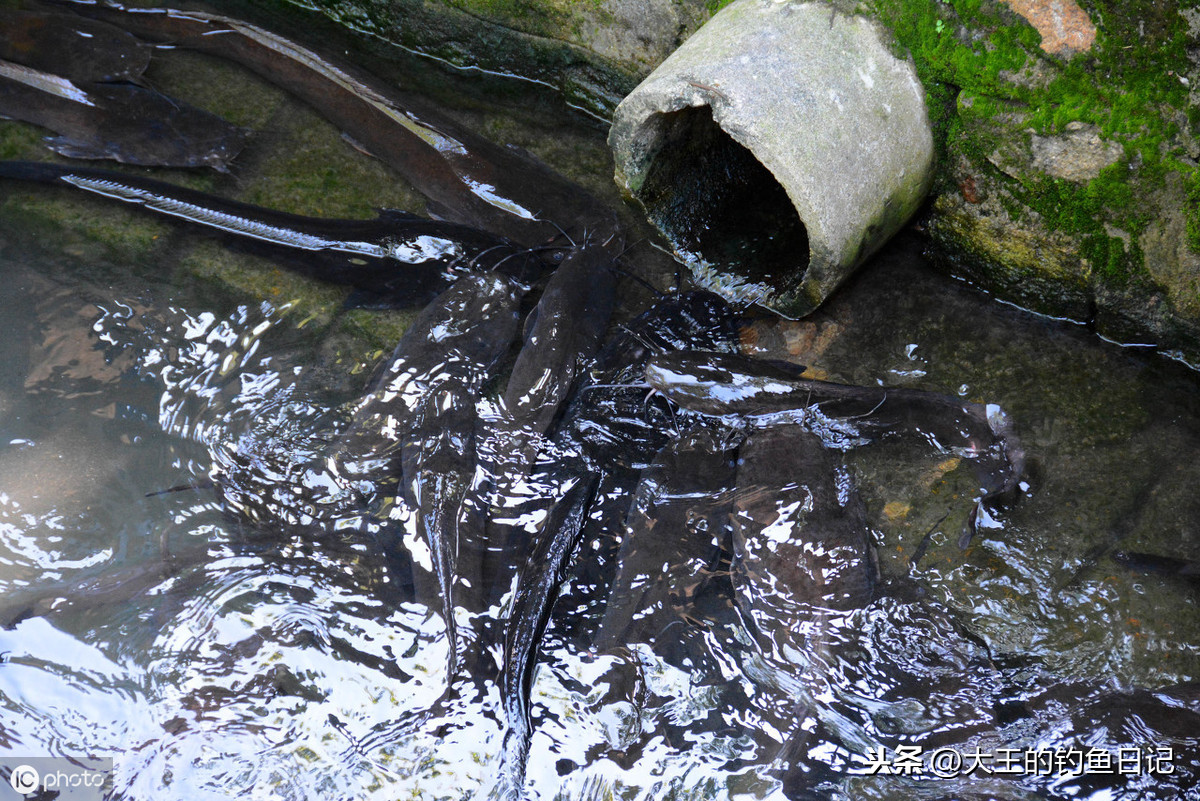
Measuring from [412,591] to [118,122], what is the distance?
315cm

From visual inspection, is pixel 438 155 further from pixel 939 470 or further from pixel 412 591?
pixel 939 470

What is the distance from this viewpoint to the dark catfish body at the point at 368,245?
3.71 metres

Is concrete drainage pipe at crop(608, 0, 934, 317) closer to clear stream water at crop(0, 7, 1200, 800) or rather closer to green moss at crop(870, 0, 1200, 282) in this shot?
green moss at crop(870, 0, 1200, 282)

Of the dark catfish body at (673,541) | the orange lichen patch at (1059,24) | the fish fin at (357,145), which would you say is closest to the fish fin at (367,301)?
the fish fin at (357,145)

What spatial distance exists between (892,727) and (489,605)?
54.8 inches

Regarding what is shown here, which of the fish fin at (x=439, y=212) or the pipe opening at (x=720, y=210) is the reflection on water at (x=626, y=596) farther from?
the fish fin at (x=439, y=212)

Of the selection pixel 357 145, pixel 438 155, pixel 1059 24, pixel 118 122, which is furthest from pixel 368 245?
pixel 1059 24

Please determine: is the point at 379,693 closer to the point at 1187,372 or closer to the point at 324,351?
the point at 324,351

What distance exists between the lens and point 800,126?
115 inches

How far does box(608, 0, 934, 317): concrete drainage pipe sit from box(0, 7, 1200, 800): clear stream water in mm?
388

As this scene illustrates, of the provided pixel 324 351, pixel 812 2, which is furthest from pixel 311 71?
pixel 812 2

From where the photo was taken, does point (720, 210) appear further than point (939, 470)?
Yes

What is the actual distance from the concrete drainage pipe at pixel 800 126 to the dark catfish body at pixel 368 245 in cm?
81

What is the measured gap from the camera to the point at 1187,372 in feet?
10.9
